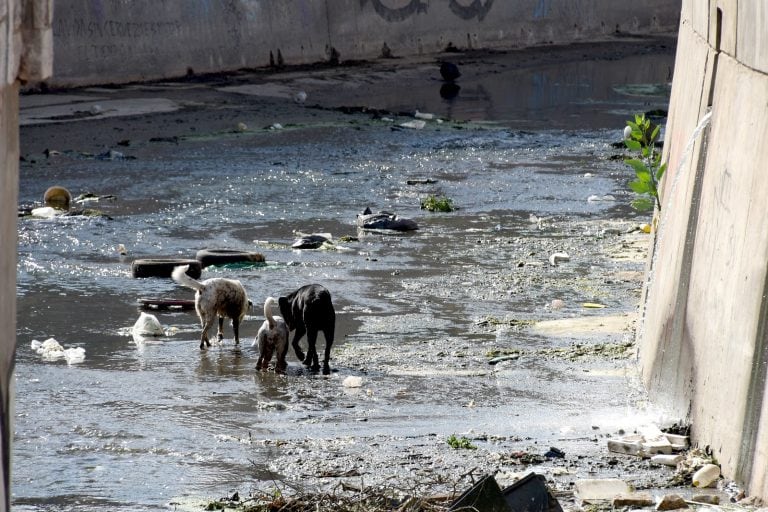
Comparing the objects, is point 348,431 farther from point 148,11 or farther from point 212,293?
point 148,11

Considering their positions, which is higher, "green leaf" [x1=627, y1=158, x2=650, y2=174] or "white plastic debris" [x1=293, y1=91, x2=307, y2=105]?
"green leaf" [x1=627, y1=158, x2=650, y2=174]

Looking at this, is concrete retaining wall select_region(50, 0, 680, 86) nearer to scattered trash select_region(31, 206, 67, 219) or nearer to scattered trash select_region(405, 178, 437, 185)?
scattered trash select_region(405, 178, 437, 185)

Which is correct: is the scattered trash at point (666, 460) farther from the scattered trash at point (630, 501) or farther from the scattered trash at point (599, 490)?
the scattered trash at point (630, 501)

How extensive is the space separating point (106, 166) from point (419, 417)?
33.4 ft

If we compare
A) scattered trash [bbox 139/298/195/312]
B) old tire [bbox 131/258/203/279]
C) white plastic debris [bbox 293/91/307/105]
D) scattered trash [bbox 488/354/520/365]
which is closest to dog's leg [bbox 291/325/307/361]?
scattered trash [bbox 488/354/520/365]

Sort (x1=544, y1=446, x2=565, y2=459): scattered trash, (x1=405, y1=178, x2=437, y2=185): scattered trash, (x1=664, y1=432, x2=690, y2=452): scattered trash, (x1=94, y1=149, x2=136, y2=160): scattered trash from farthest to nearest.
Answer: (x1=94, y1=149, x2=136, y2=160): scattered trash → (x1=405, y1=178, x2=437, y2=185): scattered trash → (x1=544, y1=446, x2=565, y2=459): scattered trash → (x1=664, y1=432, x2=690, y2=452): scattered trash

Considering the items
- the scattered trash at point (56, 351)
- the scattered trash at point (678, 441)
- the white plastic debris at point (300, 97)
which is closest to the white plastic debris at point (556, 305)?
the scattered trash at point (56, 351)

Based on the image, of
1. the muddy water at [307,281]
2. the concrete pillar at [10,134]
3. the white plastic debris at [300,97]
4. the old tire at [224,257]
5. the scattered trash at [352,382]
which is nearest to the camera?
the concrete pillar at [10,134]

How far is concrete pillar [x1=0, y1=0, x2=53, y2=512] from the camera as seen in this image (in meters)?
4.20

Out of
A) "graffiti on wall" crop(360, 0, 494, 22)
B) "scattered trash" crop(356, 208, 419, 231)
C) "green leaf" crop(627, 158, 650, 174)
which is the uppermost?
"graffiti on wall" crop(360, 0, 494, 22)

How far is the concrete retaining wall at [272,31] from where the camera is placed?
21.8 m

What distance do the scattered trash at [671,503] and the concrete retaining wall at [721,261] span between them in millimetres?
273

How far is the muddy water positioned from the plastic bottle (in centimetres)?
123

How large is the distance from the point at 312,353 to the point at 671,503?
11.9ft
